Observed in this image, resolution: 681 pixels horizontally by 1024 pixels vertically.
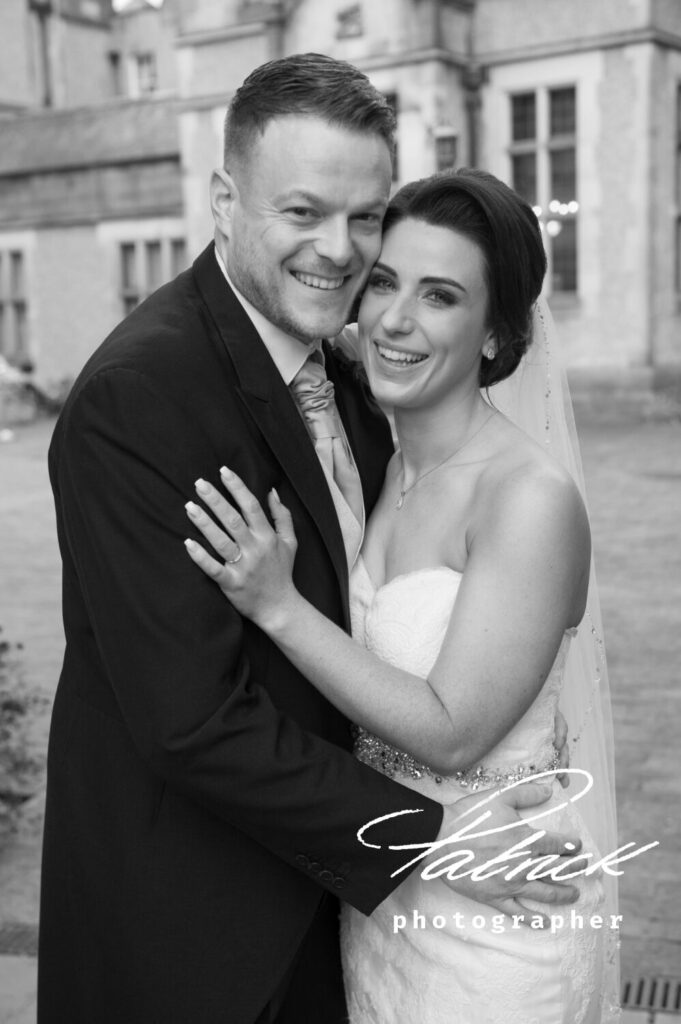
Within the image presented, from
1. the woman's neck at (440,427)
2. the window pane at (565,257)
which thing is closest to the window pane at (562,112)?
the window pane at (565,257)

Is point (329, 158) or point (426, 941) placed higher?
point (329, 158)

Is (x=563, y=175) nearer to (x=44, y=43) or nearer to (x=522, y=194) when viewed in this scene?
(x=522, y=194)

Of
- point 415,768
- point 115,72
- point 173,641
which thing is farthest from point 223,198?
point 115,72

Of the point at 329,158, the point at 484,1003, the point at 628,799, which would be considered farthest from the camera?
the point at 628,799

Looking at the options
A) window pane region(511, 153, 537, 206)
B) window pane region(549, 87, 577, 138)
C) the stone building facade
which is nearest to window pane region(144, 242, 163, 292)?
the stone building facade

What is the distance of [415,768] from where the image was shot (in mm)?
2307

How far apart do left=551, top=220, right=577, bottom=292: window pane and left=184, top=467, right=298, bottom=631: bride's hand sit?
56.1ft


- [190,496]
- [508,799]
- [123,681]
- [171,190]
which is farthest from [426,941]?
[171,190]

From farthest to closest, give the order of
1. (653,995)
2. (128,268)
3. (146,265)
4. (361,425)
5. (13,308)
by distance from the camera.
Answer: (13,308) → (128,268) → (146,265) → (653,995) → (361,425)

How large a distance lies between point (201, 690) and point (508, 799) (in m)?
0.62

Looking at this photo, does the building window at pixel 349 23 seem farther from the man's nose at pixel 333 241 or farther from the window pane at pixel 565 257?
the man's nose at pixel 333 241

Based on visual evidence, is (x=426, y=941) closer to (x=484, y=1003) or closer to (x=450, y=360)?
(x=484, y=1003)

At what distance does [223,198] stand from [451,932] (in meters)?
1.37

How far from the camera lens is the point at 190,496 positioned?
198 cm
